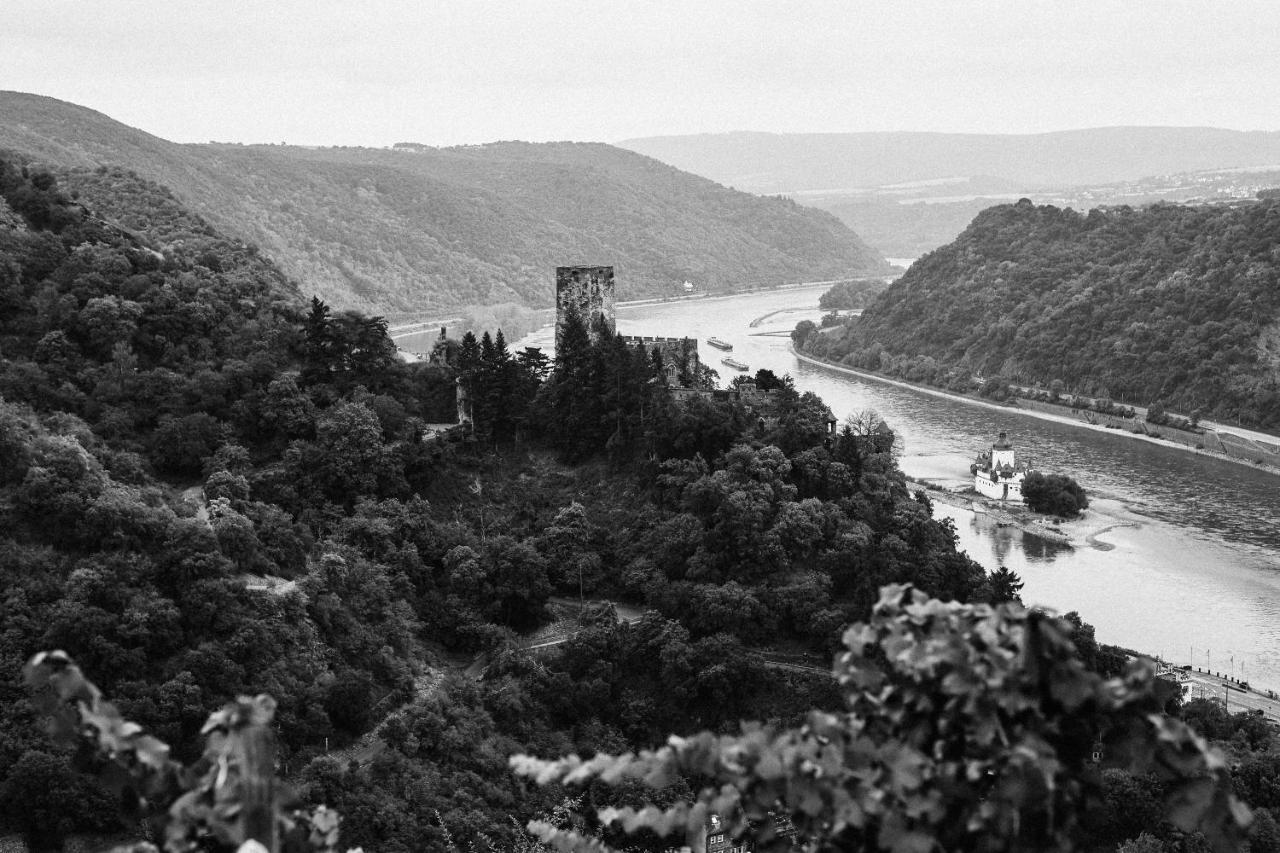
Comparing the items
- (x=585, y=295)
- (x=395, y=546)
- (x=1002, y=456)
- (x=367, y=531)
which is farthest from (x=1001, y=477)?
(x=367, y=531)

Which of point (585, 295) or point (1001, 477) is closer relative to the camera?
point (585, 295)

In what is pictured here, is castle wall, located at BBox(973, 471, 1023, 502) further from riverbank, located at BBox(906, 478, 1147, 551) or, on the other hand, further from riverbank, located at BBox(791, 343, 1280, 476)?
riverbank, located at BBox(791, 343, 1280, 476)

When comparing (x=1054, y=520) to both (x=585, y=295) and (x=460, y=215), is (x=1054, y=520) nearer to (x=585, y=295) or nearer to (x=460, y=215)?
(x=585, y=295)

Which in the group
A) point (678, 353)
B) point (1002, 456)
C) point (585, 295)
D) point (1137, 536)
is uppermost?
point (585, 295)

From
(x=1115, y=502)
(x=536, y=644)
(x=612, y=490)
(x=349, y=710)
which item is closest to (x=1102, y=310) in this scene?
(x=1115, y=502)

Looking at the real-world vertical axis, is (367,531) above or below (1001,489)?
above

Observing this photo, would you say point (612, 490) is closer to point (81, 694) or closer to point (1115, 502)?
point (1115, 502)

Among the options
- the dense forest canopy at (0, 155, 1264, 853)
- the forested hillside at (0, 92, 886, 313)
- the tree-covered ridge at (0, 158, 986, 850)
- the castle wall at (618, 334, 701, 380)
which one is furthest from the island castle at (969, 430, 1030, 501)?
the forested hillside at (0, 92, 886, 313)
